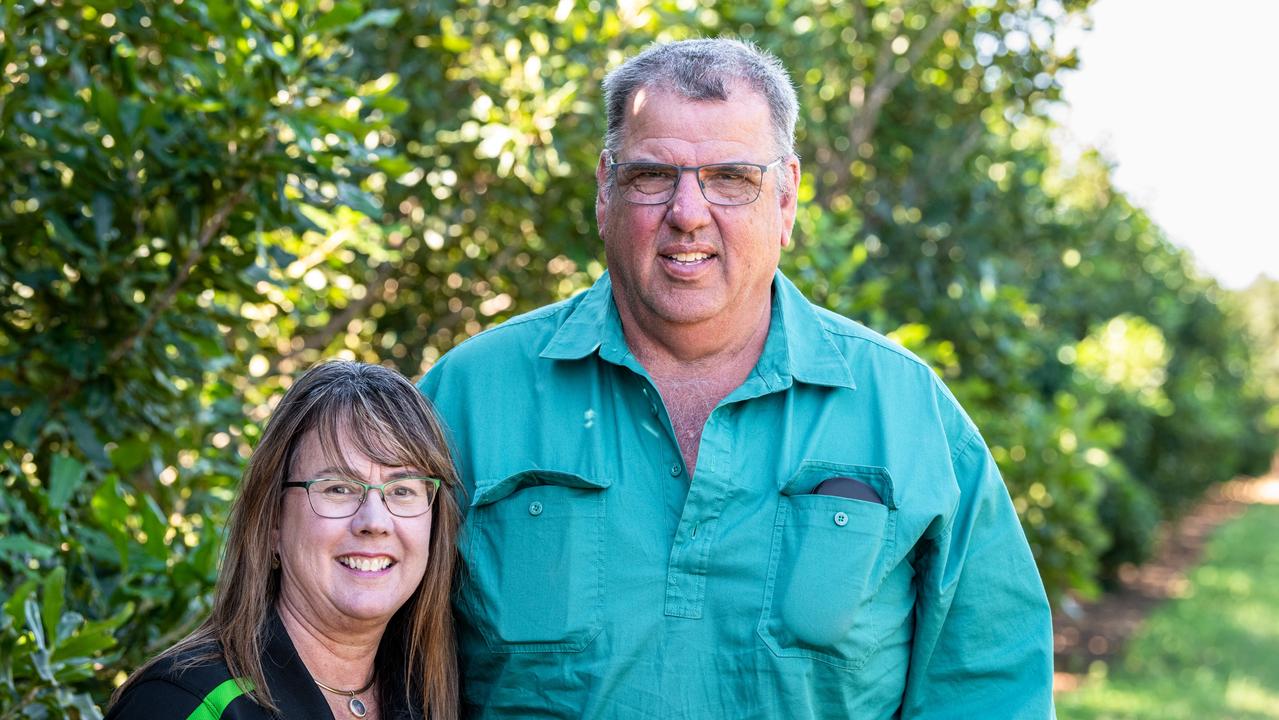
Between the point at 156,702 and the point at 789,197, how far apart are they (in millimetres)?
1591

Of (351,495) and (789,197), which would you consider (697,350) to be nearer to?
(789,197)

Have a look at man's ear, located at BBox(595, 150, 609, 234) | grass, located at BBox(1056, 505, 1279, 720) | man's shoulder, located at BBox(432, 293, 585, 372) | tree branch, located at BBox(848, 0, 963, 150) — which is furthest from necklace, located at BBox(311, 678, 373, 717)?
grass, located at BBox(1056, 505, 1279, 720)

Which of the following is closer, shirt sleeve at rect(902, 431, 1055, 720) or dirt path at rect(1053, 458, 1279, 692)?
shirt sleeve at rect(902, 431, 1055, 720)

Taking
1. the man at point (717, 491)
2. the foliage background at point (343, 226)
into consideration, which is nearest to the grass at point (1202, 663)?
the foliage background at point (343, 226)

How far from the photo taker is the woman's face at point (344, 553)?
7.66 feet

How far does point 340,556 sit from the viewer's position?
7.70 feet

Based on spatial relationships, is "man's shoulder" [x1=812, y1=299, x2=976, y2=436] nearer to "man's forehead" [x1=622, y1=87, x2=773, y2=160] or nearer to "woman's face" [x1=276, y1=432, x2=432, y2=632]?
"man's forehead" [x1=622, y1=87, x2=773, y2=160]

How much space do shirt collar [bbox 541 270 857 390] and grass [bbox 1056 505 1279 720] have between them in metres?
7.92

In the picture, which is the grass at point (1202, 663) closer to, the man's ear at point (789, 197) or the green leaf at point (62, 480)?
the man's ear at point (789, 197)

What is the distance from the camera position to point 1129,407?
14727 mm

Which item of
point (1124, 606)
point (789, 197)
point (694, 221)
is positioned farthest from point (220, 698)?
point (1124, 606)

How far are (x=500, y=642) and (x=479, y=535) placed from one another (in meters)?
0.22

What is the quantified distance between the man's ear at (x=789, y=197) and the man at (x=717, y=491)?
1 centimetres

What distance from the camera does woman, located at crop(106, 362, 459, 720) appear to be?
231 cm
